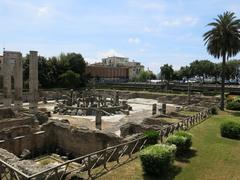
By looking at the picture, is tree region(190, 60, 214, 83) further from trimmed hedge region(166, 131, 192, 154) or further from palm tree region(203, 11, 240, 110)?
trimmed hedge region(166, 131, 192, 154)

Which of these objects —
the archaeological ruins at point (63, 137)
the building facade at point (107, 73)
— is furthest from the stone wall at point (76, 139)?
the building facade at point (107, 73)

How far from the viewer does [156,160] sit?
38.4 feet

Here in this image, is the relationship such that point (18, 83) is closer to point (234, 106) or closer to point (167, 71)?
point (234, 106)

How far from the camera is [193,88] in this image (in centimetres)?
6962

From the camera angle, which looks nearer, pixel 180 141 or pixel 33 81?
pixel 180 141

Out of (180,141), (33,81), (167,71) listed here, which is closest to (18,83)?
(33,81)

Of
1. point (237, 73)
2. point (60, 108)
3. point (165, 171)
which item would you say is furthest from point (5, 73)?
point (237, 73)

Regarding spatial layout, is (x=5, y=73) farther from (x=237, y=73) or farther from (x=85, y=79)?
(x=237, y=73)

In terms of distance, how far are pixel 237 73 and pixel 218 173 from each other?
91316 millimetres

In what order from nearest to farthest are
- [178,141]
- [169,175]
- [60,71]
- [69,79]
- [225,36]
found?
[169,175] → [178,141] → [225,36] → [69,79] → [60,71]

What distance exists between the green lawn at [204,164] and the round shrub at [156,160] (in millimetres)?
345

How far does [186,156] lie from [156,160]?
4.18 meters

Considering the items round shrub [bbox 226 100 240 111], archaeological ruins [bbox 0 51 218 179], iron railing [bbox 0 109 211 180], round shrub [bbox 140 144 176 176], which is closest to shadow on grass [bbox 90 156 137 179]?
iron railing [bbox 0 109 211 180]

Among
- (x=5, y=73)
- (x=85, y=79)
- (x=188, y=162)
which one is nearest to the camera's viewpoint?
(x=188, y=162)
